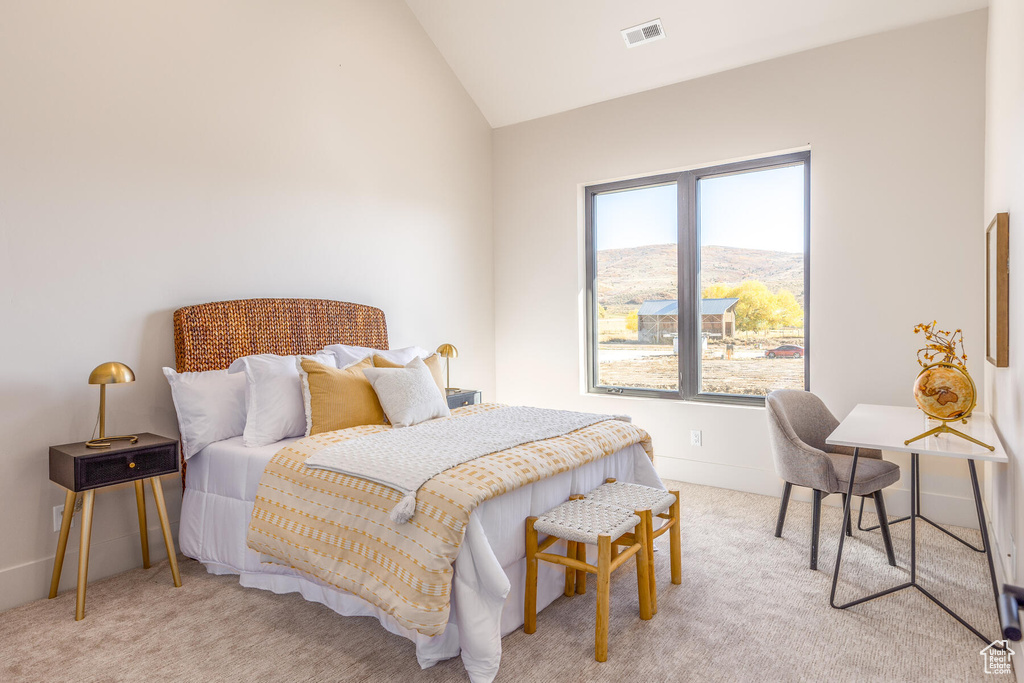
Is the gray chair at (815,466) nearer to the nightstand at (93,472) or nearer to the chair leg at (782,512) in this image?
the chair leg at (782,512)

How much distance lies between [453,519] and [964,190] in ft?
11.0

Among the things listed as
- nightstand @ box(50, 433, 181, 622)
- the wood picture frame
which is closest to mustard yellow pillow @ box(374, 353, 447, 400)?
nightstand @ box(50, 433, 181, 622)

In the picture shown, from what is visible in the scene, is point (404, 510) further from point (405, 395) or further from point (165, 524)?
point (165, 524)

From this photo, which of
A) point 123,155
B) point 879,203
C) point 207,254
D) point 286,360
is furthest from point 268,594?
point 879,203

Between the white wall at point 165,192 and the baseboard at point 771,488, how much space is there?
7.22 ft

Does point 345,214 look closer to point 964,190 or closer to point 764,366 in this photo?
point 764,366

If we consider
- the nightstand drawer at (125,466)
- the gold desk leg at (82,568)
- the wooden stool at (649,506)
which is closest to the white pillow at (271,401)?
the nightstand drawer at (125,466)

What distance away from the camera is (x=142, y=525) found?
2.92 meters

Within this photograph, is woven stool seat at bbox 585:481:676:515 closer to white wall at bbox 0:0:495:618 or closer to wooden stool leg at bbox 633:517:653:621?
wooden stool leg at bbox 633:517:653:621

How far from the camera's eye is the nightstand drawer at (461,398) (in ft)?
13.9

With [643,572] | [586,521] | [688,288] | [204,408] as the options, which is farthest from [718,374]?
[204,408]

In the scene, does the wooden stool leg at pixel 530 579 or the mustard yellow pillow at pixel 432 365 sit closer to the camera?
the wooden stool leg at pixel 530 579

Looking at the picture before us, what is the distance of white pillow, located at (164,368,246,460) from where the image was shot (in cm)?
293

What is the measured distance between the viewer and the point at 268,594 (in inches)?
104
